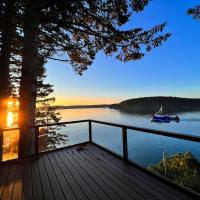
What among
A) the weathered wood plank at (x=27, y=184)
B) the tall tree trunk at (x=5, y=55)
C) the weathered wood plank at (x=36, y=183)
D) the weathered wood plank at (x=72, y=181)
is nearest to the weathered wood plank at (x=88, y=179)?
the weathered wood plank at (x=72, y=181)

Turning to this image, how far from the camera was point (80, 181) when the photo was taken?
330cm

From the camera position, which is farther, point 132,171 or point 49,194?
point 132,171

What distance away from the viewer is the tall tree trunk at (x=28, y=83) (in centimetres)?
492

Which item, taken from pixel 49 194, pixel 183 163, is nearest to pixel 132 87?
pixel 183 163

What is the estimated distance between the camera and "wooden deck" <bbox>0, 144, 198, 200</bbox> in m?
2.75

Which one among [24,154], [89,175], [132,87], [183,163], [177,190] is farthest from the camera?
[132,87]

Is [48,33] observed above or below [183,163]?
above

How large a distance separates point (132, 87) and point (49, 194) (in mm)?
53726

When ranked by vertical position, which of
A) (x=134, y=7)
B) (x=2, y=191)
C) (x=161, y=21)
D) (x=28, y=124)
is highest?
(x=134, y=7)

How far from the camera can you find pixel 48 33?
6.23m

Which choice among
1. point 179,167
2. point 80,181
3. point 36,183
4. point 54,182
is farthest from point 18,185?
point 179,167

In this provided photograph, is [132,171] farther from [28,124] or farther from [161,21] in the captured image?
[161,21]

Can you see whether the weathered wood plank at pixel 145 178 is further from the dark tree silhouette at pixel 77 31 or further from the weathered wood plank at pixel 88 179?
Result: the dark tree silhouette at pixel 77 31

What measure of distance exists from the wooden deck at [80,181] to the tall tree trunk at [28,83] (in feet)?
2.11
